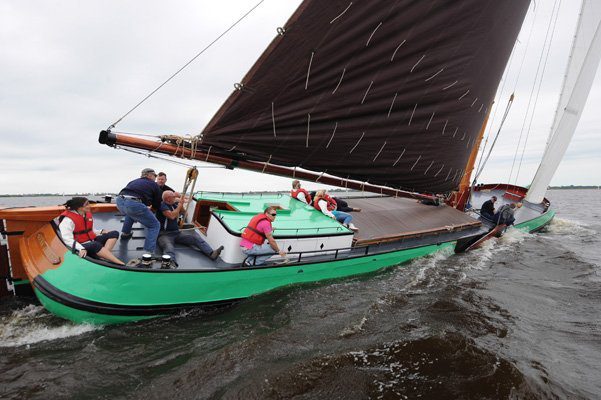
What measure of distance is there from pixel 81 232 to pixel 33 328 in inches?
60.3

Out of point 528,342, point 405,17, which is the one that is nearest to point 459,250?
point 528,342

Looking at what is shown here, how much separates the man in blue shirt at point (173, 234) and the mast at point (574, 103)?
1822 centimetres

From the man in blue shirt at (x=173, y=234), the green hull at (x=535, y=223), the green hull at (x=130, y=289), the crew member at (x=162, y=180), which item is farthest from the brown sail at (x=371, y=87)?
the green hull at (x=535, y=223)

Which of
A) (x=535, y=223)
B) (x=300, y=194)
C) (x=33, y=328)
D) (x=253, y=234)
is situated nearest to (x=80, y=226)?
(x=33, y=328)

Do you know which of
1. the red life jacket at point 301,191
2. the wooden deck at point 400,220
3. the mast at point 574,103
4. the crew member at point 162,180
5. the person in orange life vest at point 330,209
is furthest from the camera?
the mast at point 574,103

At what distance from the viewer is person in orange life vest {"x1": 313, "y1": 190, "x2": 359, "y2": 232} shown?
27.7 ft

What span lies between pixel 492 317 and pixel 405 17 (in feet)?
19.3

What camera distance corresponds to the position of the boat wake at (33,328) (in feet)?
15.0

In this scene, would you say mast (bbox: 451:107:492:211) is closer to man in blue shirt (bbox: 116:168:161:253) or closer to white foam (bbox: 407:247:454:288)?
white foam (bbox: 407:247:454:288)

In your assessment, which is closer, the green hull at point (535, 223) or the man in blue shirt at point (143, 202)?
the man in blue shirt at point (143, 202)

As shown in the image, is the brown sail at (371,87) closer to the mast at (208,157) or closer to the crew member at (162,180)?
the mast at (208,157)

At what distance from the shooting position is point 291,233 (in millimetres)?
6793

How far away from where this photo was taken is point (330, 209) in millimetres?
8852

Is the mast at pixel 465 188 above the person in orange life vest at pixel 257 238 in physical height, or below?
above
